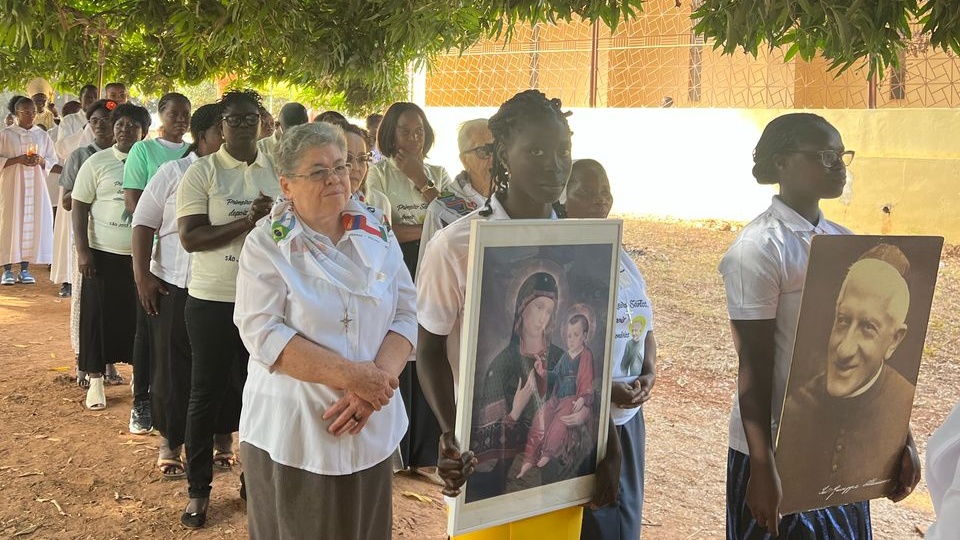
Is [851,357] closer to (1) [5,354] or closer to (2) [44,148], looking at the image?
(1) [5,354]

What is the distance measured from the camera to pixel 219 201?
15.0 ft

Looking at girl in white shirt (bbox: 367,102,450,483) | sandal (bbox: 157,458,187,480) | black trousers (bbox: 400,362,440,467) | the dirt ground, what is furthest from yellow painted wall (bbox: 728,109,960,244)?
sandal (bbox: 157,458,187,480)

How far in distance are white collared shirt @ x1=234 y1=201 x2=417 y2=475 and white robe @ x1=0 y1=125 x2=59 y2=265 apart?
942 cm

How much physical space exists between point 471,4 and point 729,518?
3.40 meters

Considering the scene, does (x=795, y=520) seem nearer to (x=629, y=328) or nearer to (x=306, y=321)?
(x=629, y=328)

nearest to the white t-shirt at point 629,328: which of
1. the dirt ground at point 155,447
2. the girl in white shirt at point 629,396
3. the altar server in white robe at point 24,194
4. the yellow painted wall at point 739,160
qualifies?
the girl in white shirt at point 629,396

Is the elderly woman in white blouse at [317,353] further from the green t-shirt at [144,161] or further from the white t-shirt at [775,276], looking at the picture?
the green t-shirt at [144,161]

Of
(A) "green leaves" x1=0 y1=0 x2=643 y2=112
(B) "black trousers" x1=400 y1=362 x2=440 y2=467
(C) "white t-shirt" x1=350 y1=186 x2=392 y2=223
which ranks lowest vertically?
(B) "black trousers" x1=400 y1=362 x2=440 y2=467

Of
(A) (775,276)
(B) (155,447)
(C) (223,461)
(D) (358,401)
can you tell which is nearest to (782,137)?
(A) (775,276)

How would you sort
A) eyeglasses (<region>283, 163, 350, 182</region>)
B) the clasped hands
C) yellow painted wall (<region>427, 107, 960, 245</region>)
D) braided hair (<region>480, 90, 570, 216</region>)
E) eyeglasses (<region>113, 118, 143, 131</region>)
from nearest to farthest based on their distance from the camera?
1. braided hair (<region>480, 90, 570, 216</region>)
2. the clasped hands
3. eyeglasses (<region>283, 163, 350, 182</region>)
4. eyeglasses (<region>113, 118, 143, 131</region>)
5. yellow painted wall (<region>427, 107, 960, 245</region>)

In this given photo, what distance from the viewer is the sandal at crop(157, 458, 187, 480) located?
5.46m

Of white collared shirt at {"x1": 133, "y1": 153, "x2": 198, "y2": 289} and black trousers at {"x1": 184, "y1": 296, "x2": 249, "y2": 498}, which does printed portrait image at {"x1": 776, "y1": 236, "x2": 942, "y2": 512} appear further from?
white collared shirt at {"x1": 133, "y1": 153, "x2": 198, "y2": 289}

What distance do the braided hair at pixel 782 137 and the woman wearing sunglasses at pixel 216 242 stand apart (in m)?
2.39

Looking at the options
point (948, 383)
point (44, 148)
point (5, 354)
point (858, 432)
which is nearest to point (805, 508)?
point (858, 432)
